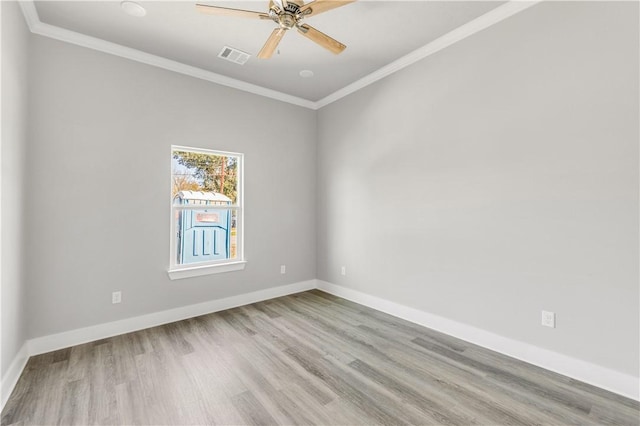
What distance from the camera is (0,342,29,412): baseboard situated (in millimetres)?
1978

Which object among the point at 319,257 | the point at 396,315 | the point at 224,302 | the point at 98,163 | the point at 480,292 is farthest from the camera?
the point at 319,257

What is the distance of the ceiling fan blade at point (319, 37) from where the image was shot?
228 centimetres

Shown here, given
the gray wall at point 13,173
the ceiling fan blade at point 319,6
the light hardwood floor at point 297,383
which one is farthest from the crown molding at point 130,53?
the light hardwood floor at point 297,383

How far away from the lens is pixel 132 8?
253cm

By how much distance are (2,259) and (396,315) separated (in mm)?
3557

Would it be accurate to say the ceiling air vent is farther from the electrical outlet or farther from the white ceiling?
the electrical outlet

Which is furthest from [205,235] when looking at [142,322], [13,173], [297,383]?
[297,383]

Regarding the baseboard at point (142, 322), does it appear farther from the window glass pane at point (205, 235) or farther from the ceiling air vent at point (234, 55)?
the ceiling air vent at point (234, 55)

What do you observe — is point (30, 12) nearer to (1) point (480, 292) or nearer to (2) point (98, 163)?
(2) point (98, 163)

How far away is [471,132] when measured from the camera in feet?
9.39

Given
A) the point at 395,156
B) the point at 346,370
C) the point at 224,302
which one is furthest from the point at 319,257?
the point at 346,370

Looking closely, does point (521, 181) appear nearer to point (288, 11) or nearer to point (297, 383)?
point (288, 11)

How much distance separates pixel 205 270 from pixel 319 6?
10.0 feet

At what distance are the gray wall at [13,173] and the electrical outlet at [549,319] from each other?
400cm
